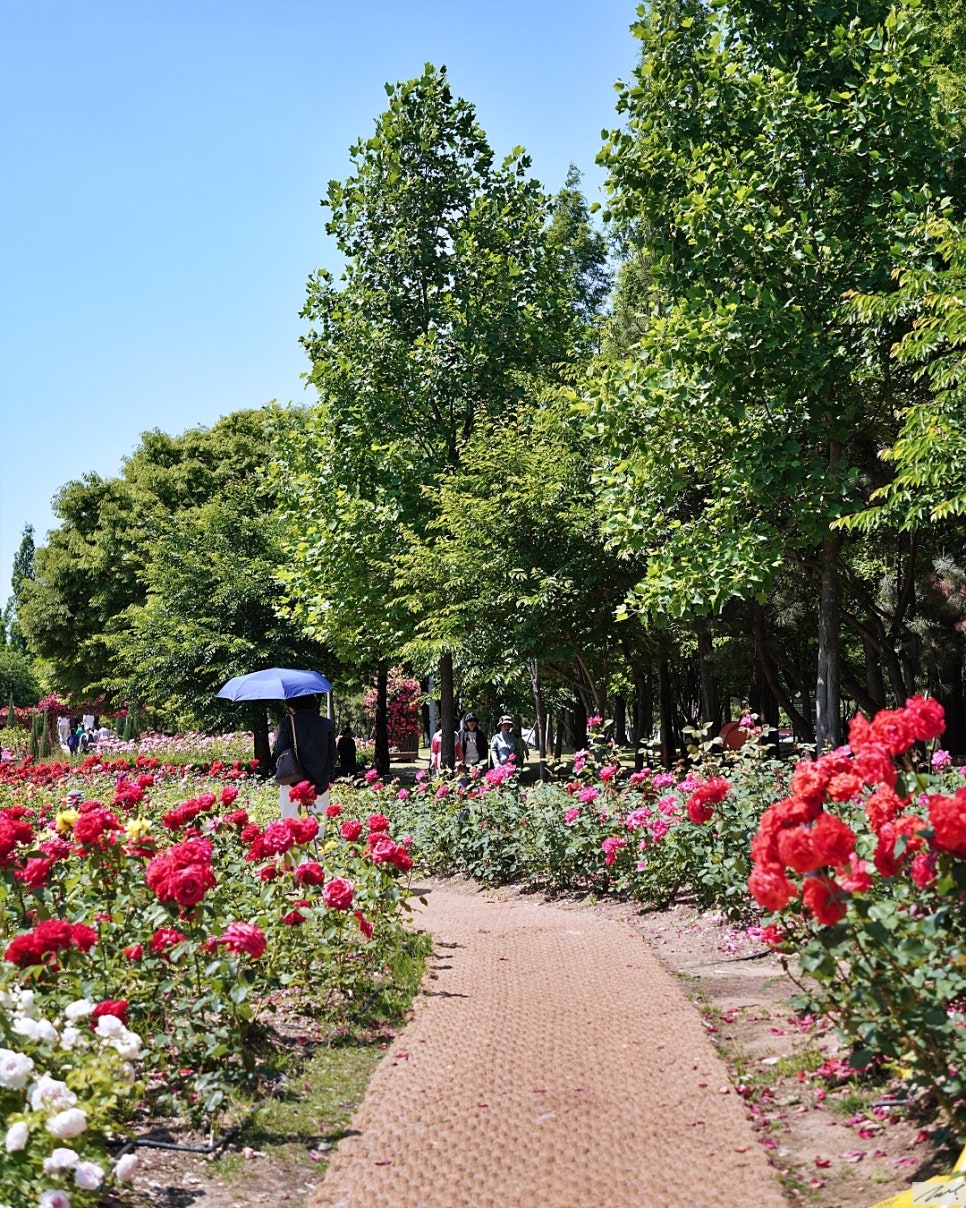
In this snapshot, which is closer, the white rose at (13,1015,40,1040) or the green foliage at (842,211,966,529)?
the white rose at (13,1015,40,1040)

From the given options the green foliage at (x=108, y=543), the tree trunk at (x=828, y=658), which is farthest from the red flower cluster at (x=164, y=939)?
the green foliage at (x=108, y=543)

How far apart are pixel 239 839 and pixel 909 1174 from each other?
563 cm

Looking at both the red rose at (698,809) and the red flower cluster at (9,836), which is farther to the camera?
the red rose at (698,809)

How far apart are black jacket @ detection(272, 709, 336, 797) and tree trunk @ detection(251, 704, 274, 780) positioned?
13.1 m

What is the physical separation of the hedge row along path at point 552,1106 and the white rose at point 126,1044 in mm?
781

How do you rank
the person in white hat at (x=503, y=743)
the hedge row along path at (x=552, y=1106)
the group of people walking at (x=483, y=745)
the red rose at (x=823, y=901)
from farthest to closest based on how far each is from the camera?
1. the group of people walking at (x=483, y=745)
2. the person in white hat at (x=503, y=743)
3. the hedge row along path at (x=552, y=1106)
4. the red rose at (x=823, y=901)

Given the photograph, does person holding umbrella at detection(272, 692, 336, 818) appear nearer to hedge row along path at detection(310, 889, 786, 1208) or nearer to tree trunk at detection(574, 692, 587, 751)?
hedge row along path at detection(310, 889, 786, 1208)

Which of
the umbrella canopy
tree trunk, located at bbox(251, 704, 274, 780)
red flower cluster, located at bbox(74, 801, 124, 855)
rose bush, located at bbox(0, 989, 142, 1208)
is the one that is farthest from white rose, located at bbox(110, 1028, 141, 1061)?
tree trunk, located at bbox(251, 704, 274, 780)

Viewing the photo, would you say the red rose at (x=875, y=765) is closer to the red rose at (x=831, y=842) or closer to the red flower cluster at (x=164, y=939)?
the red rose at (x=831, y=842)

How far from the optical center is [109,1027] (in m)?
3.73

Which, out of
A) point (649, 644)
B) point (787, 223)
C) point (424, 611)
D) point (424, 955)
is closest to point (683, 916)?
point (424, 955)

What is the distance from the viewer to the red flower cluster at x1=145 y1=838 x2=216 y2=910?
462 cm

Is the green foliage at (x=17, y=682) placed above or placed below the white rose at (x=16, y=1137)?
above

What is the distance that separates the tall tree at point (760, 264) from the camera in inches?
463
